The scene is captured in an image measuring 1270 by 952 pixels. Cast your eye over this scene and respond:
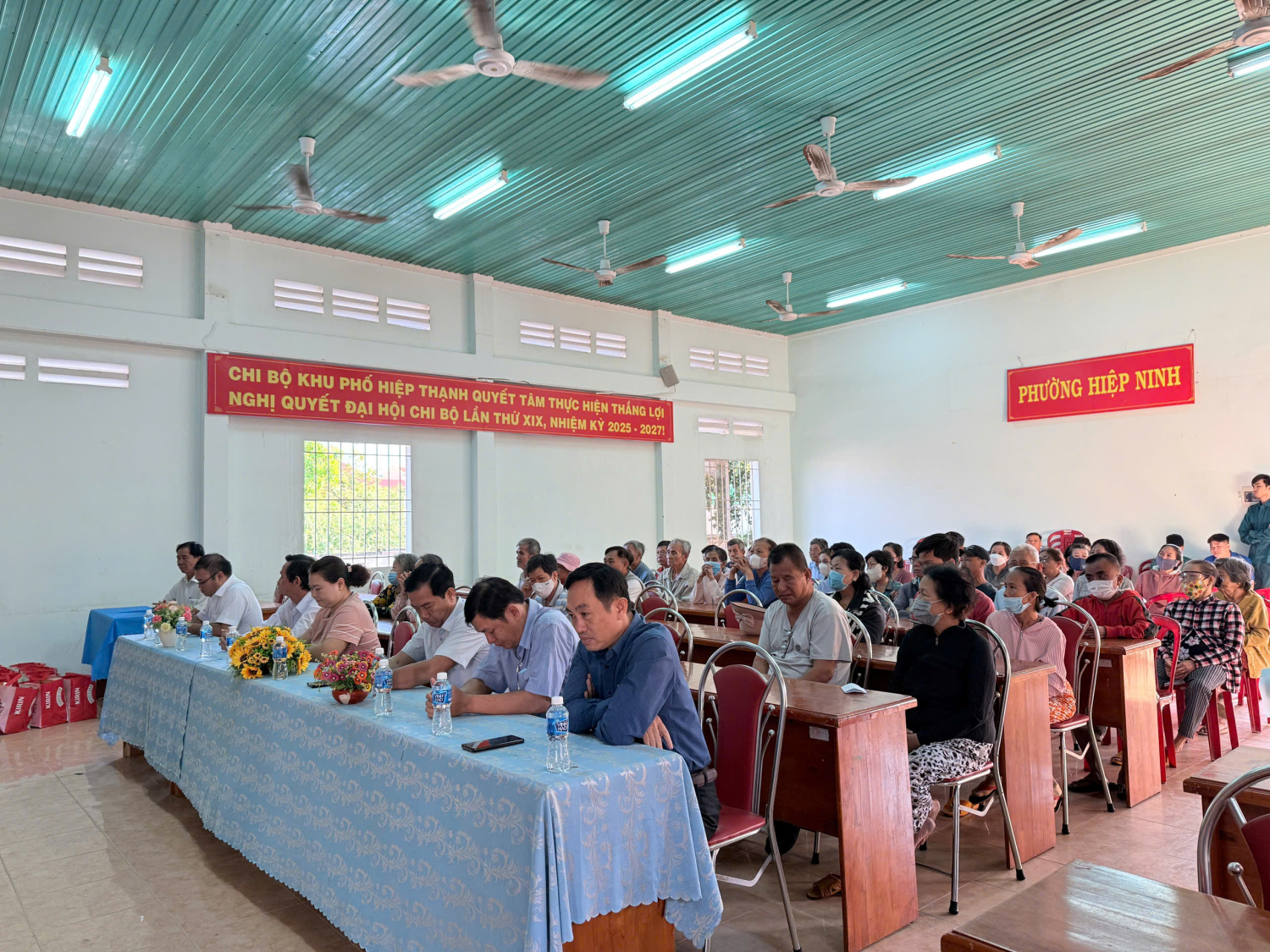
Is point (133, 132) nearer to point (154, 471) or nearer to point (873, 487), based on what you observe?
point (154, 471)

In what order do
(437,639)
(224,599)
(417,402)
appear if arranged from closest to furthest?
(437,639), (224,599), (417,402)

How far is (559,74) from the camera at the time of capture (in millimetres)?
4582

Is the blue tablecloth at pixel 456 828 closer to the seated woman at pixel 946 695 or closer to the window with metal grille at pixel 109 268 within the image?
the seated woman at pixel 946 695

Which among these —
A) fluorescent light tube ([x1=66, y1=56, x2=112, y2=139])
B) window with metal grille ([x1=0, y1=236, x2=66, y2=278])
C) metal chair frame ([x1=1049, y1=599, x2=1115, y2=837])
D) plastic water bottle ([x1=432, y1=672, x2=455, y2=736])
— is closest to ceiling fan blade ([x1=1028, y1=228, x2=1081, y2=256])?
metal chair frame ([x1=1049, y1=599, x2=1115, y2=837])

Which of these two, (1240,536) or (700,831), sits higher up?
(1240,536)

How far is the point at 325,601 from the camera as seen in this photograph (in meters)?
4.10

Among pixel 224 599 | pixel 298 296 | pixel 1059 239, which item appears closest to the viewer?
pixel 224 599

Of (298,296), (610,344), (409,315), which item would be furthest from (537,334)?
(298,296)

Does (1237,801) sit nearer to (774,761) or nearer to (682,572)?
(774,761)

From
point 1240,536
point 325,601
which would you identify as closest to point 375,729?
point 325,601

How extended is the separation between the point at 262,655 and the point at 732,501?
9298mm

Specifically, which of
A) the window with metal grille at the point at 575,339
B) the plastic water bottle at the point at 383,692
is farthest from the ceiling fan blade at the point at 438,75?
the window with metal grille at the point at 575,339

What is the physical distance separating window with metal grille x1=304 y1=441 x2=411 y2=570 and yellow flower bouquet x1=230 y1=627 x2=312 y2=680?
16.9 ft

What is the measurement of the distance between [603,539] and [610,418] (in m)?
1.59
